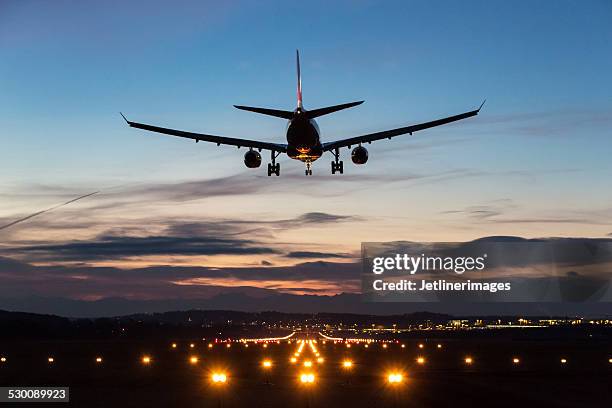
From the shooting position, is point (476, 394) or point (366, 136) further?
point (366, 136)

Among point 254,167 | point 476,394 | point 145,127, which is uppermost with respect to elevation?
point 145,127

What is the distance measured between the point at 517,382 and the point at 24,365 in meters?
50.3

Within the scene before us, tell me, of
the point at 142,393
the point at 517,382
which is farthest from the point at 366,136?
the point at 142,393

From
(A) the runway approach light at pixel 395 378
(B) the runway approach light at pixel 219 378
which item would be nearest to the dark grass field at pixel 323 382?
(A) the runway approach light at pixel 395 378

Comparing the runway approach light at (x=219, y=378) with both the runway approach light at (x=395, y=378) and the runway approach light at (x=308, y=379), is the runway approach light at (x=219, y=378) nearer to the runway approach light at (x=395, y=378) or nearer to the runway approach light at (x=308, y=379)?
the runway approach light at (x=308, y=379)

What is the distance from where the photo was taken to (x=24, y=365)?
86062 mm

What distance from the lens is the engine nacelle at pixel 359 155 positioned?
67125mm

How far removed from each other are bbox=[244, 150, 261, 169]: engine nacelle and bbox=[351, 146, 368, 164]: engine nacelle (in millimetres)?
7843

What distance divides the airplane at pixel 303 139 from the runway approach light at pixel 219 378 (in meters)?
17.4

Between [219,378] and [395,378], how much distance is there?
14647mm

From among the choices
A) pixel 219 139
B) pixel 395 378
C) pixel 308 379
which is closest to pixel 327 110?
pixel 219 139

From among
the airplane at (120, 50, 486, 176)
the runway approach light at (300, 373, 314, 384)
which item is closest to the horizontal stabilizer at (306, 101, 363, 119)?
the airplane at (120, 50, 486, 176)

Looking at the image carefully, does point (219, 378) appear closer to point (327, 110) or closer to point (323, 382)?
point (323, 382)

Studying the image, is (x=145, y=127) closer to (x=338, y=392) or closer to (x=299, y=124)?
(x=299, y=124)
